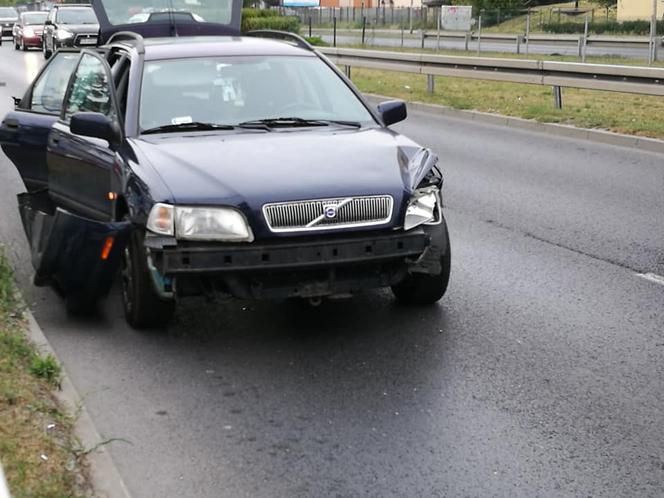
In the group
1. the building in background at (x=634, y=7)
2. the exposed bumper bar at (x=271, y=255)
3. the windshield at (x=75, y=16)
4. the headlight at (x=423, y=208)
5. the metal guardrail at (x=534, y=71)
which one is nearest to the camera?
the exposed bumper bar at (x=271, y=255)

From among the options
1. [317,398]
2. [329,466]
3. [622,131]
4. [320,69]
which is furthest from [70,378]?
[622,131]

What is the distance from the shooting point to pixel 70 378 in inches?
219

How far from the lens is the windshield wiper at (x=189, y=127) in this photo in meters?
6.70

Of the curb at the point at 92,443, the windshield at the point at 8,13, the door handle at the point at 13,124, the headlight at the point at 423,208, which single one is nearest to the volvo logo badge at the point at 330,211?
the headlight at the point at 423,208

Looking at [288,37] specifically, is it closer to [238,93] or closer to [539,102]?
[238,93]

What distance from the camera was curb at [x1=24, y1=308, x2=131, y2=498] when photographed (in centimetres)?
415

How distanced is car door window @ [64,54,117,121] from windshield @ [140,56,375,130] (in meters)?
0.36

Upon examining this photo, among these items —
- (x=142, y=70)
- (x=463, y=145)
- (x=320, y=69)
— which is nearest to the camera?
(x=142, y=70)

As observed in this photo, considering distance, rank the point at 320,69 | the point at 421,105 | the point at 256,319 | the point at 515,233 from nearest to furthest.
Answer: the point at 256,319 < the point at 320,69 < the point at 515,233 < the point at 421,105

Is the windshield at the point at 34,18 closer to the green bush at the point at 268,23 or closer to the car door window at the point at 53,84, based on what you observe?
the green bush at the point at 268,23

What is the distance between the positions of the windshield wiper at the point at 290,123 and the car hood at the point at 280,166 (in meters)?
0.17

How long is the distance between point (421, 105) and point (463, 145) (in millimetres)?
5325

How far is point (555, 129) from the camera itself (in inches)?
636

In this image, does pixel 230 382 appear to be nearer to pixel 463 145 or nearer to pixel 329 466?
pixel 329 466
